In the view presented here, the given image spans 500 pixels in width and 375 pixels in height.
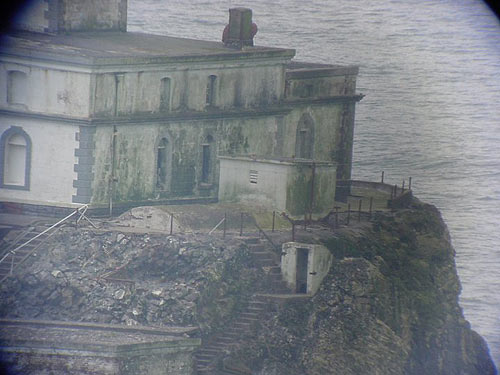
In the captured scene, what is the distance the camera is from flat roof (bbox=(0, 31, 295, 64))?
47.6 meters

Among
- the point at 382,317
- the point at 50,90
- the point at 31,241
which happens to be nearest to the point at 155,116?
the point at 50,90

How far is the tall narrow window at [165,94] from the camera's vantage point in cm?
4978

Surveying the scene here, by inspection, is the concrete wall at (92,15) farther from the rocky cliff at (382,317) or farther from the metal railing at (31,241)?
the rocky cliff at (382,317)

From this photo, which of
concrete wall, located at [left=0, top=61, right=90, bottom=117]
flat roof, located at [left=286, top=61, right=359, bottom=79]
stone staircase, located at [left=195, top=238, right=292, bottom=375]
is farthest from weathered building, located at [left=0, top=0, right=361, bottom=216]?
stone staircase, located at [left=195, top=238, right=292, bottom=375]

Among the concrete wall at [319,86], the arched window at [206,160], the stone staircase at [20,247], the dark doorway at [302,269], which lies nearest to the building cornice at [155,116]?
the arched window at [206,160]

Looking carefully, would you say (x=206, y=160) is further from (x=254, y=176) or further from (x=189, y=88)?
(x=254, y=176)

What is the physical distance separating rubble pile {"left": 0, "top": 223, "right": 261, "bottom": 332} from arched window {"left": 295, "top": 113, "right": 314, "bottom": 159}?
10.7 meters

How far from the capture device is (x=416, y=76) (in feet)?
302

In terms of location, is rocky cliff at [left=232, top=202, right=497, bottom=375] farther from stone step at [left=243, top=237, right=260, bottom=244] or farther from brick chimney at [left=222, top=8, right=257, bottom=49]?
brick chimney at [left=222, top=8, right=257, bottom=49]

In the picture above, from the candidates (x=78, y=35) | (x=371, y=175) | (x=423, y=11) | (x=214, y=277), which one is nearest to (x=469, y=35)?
(x=423, y=11)

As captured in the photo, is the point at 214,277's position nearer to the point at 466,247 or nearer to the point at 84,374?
the point at 84,374

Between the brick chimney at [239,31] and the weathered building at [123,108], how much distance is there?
45mm

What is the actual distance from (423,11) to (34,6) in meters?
49.8

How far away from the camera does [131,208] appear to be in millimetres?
48719
